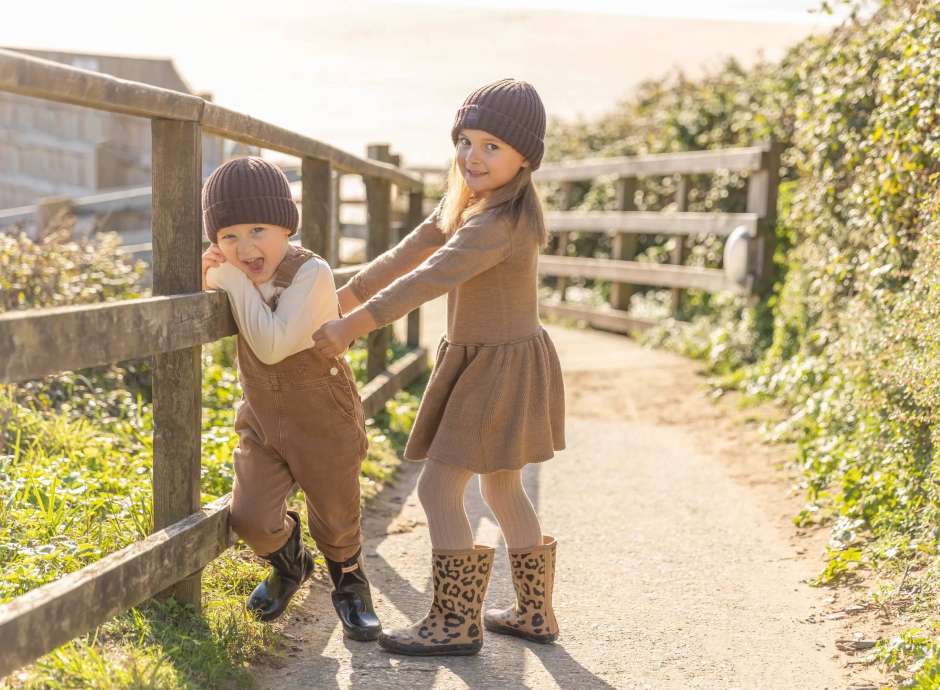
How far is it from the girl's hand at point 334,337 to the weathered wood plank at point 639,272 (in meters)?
5.58

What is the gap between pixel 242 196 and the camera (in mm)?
2979

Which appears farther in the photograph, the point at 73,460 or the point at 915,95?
the point at 915,95

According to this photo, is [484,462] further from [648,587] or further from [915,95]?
[915,95]

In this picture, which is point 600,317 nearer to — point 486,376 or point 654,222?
point 654,222

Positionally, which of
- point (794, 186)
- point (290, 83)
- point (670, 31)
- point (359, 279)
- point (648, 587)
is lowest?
point (648, 587)

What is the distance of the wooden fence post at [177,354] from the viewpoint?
9.28ft

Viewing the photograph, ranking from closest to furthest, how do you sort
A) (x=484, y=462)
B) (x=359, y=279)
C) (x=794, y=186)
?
(x=484, y=462), (x=359, y=279), (x=794, y=186)

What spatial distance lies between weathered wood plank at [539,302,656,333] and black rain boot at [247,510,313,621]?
22.0ft

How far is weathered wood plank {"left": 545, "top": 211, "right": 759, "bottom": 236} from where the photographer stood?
8.47 m

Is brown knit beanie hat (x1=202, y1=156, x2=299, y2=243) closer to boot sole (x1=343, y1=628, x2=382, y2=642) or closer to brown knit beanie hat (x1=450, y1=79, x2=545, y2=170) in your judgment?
brown knit beanie hat (x1=450, y1=79, x2=545, y2=170)

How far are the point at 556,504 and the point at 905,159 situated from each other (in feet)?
6.97

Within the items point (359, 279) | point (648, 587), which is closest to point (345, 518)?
point (359, 279)

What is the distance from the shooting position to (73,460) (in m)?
4.09

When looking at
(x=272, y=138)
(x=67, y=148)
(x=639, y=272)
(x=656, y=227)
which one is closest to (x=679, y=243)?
(x=656, y=227)
